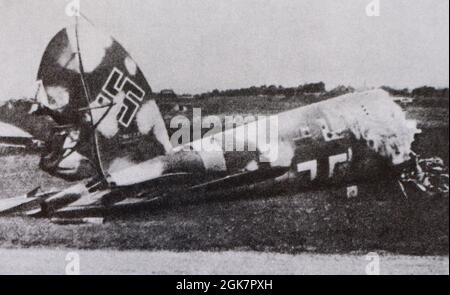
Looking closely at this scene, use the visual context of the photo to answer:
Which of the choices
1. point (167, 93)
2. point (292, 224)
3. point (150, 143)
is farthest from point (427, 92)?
point (150, 143)

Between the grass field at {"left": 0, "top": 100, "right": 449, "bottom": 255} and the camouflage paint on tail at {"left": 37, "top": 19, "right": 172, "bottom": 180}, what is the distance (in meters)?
0.43

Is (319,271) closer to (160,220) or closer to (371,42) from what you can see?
(160,220)

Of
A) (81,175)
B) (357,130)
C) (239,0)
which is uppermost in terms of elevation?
(239,0)

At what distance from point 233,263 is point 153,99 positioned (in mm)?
1400

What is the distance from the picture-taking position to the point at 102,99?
191 inches

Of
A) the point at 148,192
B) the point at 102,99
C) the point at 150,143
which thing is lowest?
the point at 148,192

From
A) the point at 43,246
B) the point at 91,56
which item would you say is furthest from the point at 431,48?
the point at 43,246

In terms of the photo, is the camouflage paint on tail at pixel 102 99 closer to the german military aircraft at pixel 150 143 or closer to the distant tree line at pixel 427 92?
the german military aircraft at pixel 150 143

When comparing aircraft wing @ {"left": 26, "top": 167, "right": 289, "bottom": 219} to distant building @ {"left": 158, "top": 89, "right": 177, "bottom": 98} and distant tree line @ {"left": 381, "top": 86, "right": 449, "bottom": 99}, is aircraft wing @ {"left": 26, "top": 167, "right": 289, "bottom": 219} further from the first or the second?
distant tree line @ {"left": 381, "top": 86, "right": 449, "bottom": 99}

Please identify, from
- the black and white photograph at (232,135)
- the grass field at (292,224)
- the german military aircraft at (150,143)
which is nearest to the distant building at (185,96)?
the black and white photograph at (232,135)

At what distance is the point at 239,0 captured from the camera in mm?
4781

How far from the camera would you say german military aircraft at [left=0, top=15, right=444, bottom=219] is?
473cm

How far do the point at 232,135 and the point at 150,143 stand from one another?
2.09 feet

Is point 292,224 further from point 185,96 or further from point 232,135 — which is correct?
point 185,96
